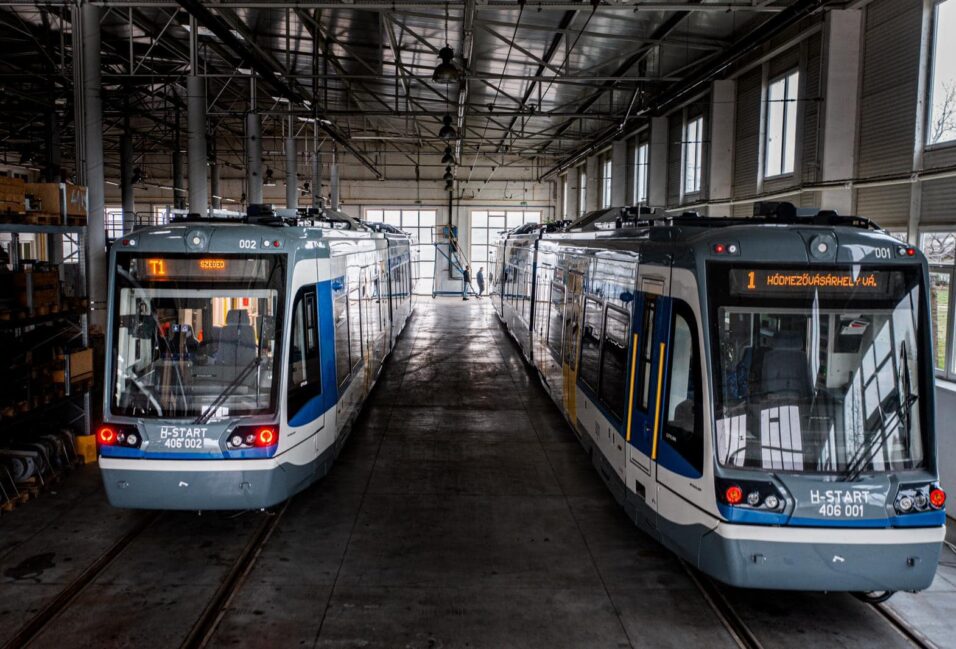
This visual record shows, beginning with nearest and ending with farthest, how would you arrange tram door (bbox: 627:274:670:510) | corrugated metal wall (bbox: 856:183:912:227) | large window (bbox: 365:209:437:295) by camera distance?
tram door (bbox: 627:274:670:510) < corrugated metal wall (bbox: 856:183:912:227) < large window (bbox: 365:209:437:295)

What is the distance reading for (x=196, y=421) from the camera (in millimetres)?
7219

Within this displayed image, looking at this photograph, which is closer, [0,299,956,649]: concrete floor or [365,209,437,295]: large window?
[0,299,956,649]: concrete floor

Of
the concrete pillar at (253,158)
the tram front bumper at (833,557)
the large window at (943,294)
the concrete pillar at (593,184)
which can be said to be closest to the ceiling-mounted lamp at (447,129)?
the concrete pillar at (253,158)

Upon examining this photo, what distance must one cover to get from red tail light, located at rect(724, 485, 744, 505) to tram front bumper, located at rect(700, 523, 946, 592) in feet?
0.59

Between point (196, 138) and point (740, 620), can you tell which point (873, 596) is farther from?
point (196, 138)

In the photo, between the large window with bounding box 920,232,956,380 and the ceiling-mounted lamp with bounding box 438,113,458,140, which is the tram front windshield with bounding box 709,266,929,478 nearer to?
the large window with bounding box 920,232,956,380

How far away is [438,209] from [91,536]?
35716 millimetres

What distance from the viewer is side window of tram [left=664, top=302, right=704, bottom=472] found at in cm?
591

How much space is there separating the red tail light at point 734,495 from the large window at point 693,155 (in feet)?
55.7

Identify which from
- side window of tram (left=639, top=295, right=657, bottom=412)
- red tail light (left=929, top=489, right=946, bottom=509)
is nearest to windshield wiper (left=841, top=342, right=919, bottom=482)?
red tail light (left=929, top=489, right=946, bottom=509)

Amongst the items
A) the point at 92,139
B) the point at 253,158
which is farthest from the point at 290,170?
the point at 92,139

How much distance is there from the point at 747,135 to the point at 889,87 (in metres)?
5.76

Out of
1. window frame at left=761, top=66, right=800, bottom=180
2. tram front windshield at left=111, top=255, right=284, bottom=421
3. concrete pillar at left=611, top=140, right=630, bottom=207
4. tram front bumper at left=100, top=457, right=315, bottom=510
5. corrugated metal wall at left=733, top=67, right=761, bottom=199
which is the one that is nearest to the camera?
tram front bumper at left=100, top=457, right=315, bottom=510

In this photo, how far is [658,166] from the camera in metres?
23.4
